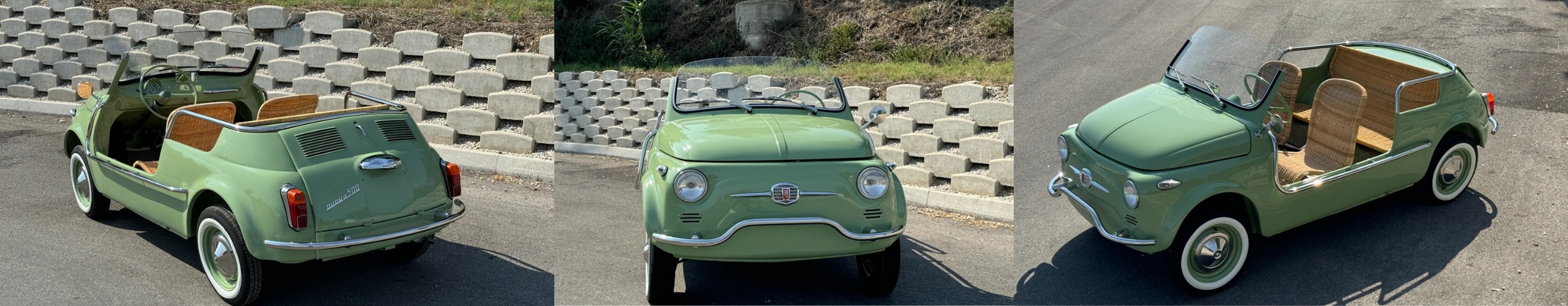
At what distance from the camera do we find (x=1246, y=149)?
16.2 feet

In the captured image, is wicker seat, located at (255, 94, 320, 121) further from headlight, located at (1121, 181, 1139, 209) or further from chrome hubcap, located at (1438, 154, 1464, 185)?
chrome hubcap, located at (1438, 154, 1464, 185)

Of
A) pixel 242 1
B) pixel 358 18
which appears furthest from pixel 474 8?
pixel 242 1

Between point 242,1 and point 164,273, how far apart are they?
773 centimetres

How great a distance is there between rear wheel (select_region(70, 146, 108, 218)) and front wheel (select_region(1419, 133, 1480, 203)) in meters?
8.96

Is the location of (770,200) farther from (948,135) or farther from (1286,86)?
(1286,86)

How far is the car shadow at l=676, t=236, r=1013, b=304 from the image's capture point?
15.8ft

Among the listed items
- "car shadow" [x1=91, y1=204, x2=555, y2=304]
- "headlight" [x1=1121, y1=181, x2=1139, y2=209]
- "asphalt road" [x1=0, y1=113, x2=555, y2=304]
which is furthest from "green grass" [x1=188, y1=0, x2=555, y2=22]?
"headlight" [x1=1121, y1=181, x2=1139, y2=209]

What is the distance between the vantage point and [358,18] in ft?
34.6

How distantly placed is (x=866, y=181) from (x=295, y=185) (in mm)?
2909

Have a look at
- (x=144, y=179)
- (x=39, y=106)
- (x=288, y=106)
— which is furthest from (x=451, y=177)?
(x=39, y=106)

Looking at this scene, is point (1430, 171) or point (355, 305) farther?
point (1430, 171)

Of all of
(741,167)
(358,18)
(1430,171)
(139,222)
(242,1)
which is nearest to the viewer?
(741,167)

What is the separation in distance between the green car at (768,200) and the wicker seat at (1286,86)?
2.70 meters

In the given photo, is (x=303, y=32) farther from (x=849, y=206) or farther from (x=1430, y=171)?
(x=1430, y=171)
